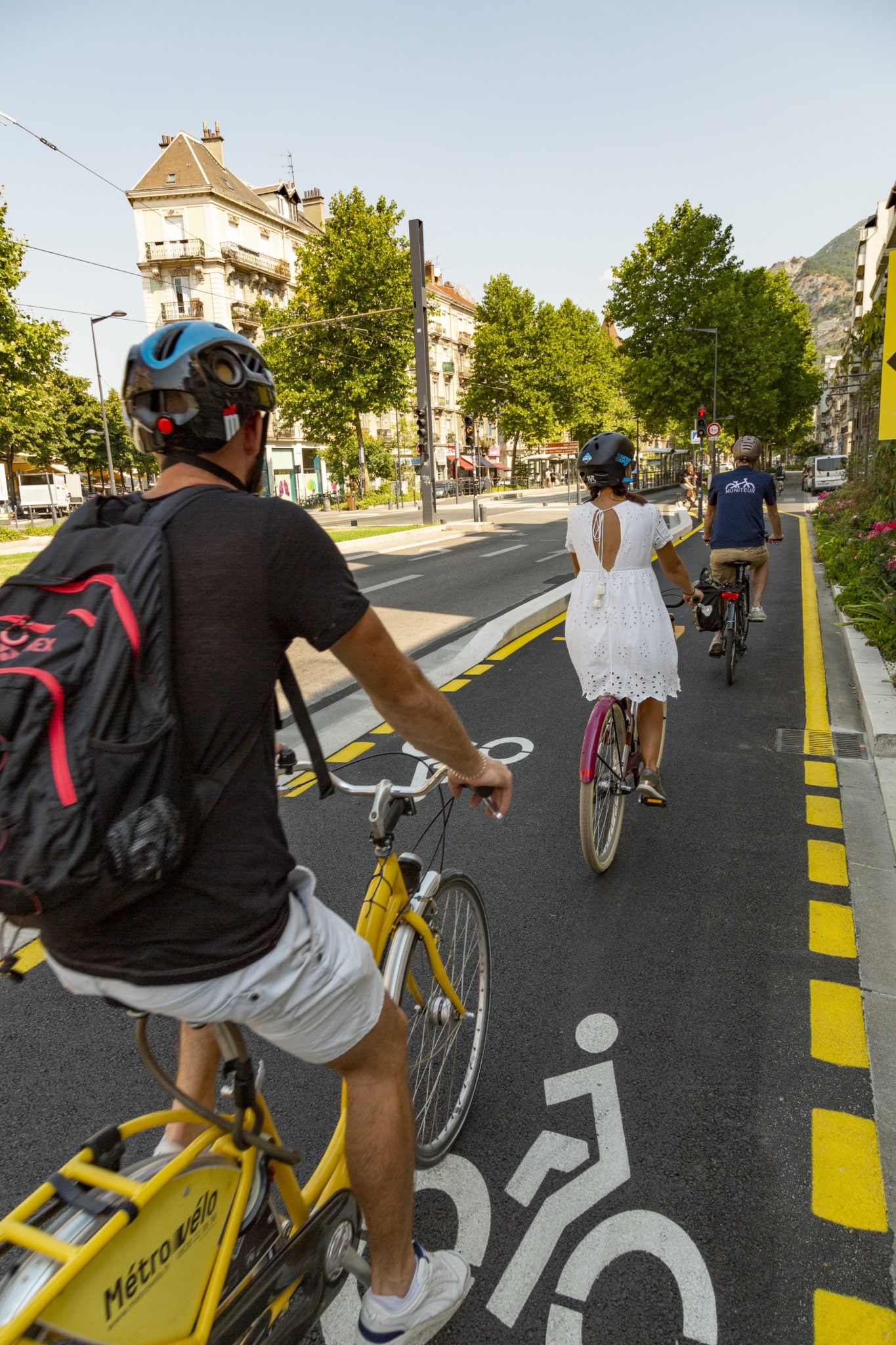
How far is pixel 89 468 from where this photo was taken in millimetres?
65938

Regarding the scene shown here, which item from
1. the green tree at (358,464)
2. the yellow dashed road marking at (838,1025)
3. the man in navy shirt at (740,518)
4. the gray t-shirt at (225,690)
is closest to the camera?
the gray t-shirt at (225,690)

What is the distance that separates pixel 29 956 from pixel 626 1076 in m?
2.33

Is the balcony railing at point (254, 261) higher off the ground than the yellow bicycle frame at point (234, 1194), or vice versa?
the balcony railing at point (254, 261)

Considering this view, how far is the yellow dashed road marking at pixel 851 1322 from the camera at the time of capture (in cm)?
188

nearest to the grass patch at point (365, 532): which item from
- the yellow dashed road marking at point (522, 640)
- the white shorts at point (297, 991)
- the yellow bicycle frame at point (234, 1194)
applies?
the yellow dashed road marking at point (522, 640)

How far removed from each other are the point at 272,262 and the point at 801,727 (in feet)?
190

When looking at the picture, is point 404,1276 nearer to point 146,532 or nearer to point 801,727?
point 146,532

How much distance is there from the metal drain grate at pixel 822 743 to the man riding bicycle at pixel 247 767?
4.61 metres

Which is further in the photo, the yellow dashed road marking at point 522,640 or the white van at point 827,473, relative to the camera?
the white van at point 827,473

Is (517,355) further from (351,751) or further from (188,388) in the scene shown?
(188,388)

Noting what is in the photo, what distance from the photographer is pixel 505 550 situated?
20438mm

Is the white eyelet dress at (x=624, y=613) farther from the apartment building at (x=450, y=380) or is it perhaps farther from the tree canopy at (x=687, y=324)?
the apartment building at (x=450, y=380)

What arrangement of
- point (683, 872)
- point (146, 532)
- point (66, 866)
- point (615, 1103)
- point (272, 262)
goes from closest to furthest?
1. point (66, 866)
2. point (146, 532)
3. point (615, 1103)
4. point (683, 872)
5. point (272, 262)

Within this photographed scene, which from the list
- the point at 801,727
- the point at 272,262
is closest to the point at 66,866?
the point at 801,727
